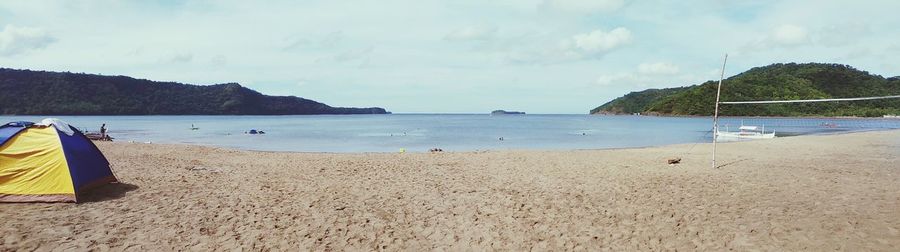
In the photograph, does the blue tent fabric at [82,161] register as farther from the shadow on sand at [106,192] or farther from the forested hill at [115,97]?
the forested hill at [115,97]

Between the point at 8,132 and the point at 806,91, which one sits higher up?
the point at 806,91

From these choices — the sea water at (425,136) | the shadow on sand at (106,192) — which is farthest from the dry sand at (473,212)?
the sea water at (425,136)

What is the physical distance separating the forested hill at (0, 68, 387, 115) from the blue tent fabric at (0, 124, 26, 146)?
120 meters

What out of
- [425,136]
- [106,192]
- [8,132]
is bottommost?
[425,136]

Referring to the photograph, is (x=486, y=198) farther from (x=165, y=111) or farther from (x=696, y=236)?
(x=165, y=111)

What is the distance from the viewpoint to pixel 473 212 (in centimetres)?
768

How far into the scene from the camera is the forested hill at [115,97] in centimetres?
10225

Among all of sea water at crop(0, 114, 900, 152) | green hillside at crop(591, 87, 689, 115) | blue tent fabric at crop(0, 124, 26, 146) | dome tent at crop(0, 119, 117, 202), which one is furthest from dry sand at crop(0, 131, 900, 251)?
green hillside at crop(591, 87, 689, 115)

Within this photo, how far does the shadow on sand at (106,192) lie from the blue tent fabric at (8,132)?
4.77 ft

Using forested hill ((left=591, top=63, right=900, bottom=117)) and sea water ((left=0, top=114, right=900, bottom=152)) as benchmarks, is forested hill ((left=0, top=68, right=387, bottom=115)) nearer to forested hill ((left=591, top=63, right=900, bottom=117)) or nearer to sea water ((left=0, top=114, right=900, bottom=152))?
sea water ((left=0, top=114, right=900, bottom=152))

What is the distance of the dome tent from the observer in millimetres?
7660

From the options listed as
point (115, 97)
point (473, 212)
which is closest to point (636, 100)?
point (115, 97)

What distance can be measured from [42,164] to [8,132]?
1.07 metres

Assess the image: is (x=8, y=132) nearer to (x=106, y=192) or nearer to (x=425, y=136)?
(x=106, y=192)
